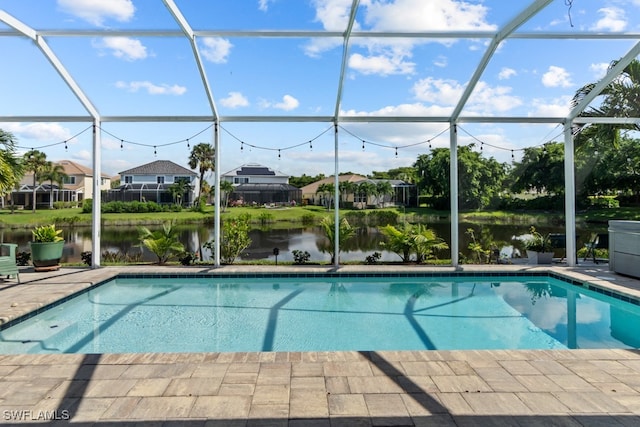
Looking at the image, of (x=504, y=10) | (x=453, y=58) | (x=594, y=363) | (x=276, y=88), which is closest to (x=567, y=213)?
(x=453, y=58)

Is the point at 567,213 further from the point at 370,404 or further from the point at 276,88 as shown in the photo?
the point at 370,404

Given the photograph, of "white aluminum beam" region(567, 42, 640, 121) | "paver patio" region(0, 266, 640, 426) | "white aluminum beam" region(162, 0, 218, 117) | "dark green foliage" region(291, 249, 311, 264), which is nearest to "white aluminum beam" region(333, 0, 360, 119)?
"white aluminum beam" region(162, 0, 218, 117)

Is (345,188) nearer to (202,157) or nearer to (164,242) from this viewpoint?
(202,157)

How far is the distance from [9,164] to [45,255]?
1.95m

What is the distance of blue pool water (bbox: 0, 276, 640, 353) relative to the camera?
4.68 m

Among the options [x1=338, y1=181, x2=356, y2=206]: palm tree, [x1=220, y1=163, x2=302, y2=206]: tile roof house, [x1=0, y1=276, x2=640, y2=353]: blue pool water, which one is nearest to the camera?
[x1=0, y1=276, x2=640, y2=353]: blue pool water

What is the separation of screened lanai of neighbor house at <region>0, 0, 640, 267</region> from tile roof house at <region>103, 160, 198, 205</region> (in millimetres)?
24460

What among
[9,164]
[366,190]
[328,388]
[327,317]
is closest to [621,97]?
[327,317]

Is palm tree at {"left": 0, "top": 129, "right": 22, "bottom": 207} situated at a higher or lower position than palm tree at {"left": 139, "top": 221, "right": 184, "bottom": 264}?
higher

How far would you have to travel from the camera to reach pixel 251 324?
5.38 m

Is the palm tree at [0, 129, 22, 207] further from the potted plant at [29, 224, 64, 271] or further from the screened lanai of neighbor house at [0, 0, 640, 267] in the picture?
the potted plant at [29, 224, 64, 271]

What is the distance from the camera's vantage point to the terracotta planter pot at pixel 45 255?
7.68 meters

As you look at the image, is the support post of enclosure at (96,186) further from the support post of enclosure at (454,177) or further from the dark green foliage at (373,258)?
the support post of enclosure at (454,177)

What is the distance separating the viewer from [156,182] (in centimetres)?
3456
